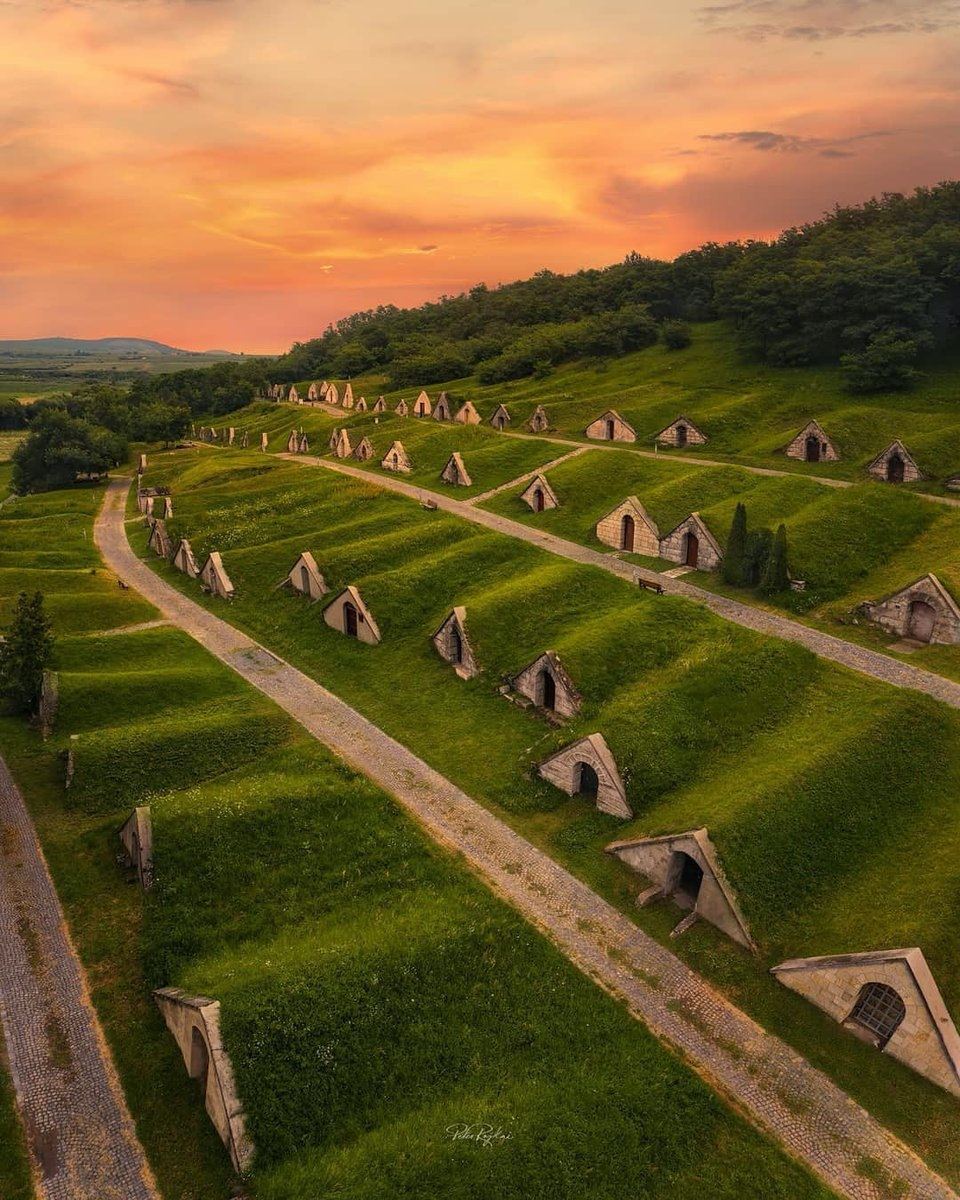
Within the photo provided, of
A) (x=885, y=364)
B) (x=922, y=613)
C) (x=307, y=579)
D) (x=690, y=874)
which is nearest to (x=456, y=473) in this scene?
(x=307, y=579)

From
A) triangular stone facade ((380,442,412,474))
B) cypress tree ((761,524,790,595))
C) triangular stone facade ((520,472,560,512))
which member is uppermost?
triangular stone facade ((380,442,412,474))

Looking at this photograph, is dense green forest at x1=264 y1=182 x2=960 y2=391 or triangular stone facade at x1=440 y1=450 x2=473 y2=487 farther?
dense green forest at x1=264 y1=182 x2=960 y2=391

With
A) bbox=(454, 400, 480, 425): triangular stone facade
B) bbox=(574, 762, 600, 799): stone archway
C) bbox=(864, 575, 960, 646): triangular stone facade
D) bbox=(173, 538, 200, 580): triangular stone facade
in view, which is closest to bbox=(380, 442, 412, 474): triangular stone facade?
bbox=(454, 400, 480, 425): triangular stone facade

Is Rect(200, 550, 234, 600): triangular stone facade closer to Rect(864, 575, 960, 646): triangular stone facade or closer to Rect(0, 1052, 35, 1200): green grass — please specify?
Rect(0, 1052, 35, 1200): green grass

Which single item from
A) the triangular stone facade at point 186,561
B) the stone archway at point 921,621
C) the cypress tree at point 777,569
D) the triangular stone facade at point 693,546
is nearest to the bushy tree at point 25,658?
the triangular stone facade at point 186,561

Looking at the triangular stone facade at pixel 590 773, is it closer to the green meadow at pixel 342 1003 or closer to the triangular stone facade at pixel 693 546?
the green meadow at pixel 342 1003

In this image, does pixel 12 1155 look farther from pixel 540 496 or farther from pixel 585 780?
pixel 540 496

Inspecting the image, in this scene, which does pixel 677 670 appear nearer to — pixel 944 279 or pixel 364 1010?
pixel 364 1010

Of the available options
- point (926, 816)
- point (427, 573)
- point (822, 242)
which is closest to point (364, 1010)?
point (926, 816)
